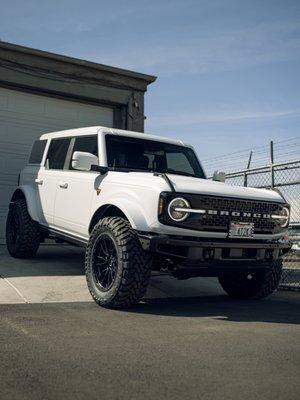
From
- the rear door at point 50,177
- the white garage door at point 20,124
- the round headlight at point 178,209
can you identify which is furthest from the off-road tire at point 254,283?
the white garage door at point 20,124

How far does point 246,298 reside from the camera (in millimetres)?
6441

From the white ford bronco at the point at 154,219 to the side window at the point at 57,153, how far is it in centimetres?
21

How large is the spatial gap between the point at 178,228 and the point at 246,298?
2.01m

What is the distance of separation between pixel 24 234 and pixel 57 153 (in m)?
1.34

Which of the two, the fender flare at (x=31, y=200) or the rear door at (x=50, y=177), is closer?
the rear door at (x=50, y=177)

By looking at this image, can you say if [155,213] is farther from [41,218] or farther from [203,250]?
[41,218]

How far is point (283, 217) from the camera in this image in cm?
570

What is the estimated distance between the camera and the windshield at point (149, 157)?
633cm

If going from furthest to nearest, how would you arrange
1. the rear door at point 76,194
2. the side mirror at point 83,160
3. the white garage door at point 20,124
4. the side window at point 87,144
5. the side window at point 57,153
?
1. the white garage door at point 20,124
2. the side window at point 57,153
3. the side window at point 87,144
4. the rear door at point 76,194
5. the side mirror at point 83,160

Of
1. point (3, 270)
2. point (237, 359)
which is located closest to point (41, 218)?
point (3, 270)

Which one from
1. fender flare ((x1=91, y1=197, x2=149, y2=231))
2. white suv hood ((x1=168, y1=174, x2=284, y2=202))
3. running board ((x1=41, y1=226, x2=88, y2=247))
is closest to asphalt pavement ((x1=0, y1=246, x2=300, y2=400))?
running board ((x1=41, y1=226, x2=88, y2=247))

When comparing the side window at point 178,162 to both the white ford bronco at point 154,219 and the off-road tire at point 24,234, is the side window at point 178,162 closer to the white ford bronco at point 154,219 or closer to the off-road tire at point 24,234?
the white ford bronco at point 154,219

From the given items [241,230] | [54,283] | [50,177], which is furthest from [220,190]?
[50,177]

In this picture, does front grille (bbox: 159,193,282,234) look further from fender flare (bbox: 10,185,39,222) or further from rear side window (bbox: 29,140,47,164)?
rear side window (bbox: 29,140,47,164)
